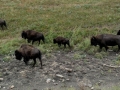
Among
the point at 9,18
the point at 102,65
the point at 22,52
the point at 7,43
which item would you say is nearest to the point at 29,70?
the point at 22,52

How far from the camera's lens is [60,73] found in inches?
549

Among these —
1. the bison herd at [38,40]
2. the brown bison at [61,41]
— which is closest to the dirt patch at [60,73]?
the bison herd at [38,40]

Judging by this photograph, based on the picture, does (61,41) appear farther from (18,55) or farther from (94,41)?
(18,55)

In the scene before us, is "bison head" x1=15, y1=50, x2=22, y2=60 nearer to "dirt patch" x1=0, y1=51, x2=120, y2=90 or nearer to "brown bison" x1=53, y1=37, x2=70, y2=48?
"dirt patch" x1=0, y1=51, x2=120, y2=90

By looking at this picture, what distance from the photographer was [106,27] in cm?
2223

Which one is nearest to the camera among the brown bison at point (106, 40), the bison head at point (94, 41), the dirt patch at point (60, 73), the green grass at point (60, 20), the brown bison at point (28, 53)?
the dirt patch at point (60, 73)

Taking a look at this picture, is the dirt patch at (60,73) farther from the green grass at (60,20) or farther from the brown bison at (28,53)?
the green grass at (60,20)

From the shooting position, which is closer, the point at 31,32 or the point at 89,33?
the point at 31,32

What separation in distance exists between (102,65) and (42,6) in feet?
48.4

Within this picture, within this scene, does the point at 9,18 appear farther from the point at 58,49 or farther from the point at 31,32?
the point at 58,49

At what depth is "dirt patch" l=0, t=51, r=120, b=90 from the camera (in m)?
13.0

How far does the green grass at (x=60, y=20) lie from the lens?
Answer: 63.1 feet

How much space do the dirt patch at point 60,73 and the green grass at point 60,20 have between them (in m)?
1.62

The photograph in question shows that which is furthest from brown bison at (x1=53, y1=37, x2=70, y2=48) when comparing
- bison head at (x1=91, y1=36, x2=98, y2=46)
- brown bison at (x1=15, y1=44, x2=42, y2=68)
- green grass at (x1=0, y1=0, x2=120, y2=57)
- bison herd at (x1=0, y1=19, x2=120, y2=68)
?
brown bison at (x1=15, y1=44, x2=42, y2=68)
